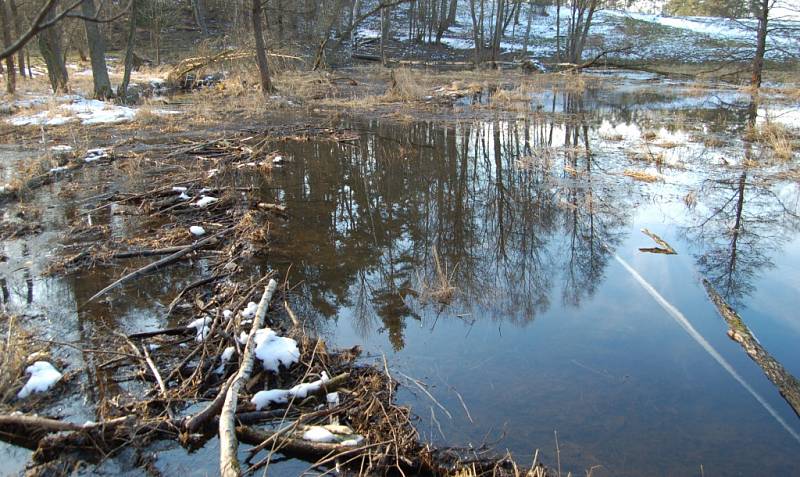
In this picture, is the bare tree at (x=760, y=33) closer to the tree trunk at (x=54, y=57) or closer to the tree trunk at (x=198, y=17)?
the tree trunk at (x=54, y=57)

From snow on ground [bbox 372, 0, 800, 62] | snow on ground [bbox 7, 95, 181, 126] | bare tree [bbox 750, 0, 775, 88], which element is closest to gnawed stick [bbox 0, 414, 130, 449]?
snow on ground [bbox 7, 95, 181, 126]

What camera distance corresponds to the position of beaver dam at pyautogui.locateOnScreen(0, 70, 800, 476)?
3.41 meters

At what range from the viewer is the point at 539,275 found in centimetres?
614

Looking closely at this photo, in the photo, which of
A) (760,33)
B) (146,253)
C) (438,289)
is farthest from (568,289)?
(760,33)

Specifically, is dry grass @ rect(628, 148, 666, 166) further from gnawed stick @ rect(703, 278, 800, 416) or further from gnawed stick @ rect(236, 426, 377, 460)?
gnawed stick @ rect(236, 426, 377, 460)

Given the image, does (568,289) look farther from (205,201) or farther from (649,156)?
(649,156)

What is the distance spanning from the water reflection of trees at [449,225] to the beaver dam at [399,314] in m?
0.05

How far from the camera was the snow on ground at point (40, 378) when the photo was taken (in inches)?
148

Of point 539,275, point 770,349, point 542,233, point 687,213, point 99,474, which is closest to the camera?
point 99,474

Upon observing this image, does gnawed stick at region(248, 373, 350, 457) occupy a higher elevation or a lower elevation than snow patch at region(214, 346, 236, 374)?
lower

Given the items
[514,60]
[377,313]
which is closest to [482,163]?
[377,313]

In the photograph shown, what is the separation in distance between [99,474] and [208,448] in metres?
0.61

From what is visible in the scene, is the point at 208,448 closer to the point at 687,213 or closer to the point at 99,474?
the point at 99,474

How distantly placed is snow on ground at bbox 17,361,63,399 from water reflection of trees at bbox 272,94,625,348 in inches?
89.1
